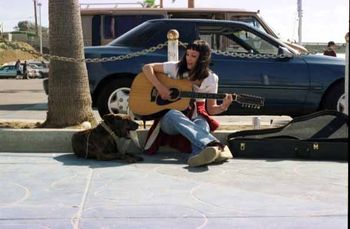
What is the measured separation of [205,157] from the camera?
5328 mm

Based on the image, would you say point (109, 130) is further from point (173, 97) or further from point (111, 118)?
point (173, 97)

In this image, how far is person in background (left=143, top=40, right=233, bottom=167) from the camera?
5.48m

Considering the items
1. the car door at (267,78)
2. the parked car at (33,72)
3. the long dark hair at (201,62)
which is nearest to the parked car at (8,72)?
the parked car at (33,72)

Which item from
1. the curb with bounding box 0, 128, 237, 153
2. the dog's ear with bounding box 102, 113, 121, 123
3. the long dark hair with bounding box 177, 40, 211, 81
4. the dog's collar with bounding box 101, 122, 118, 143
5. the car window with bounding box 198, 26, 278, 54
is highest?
the car window with bounding box 198, 26, 278, 54

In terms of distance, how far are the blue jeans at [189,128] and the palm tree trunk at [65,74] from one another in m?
1.46

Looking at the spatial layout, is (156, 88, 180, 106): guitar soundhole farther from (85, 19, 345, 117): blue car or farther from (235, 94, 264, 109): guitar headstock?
(85, 19, 345, 117): blue car

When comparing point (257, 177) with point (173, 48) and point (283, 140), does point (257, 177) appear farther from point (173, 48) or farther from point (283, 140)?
point (173, 48)

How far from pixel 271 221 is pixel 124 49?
16.0 ft

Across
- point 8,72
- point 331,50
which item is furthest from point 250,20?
point 8,72

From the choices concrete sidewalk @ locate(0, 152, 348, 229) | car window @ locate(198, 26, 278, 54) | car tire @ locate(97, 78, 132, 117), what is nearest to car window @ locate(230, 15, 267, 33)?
car window @ locate(198, 26, 278, 54)

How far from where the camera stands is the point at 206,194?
4.50m

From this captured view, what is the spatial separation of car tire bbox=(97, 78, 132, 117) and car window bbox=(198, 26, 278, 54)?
4.74ft

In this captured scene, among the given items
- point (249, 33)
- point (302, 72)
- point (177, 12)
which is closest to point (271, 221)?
point (302, 72)

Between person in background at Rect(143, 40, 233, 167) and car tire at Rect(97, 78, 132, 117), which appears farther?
car tire at Rect(97, 78, 132, 117)
